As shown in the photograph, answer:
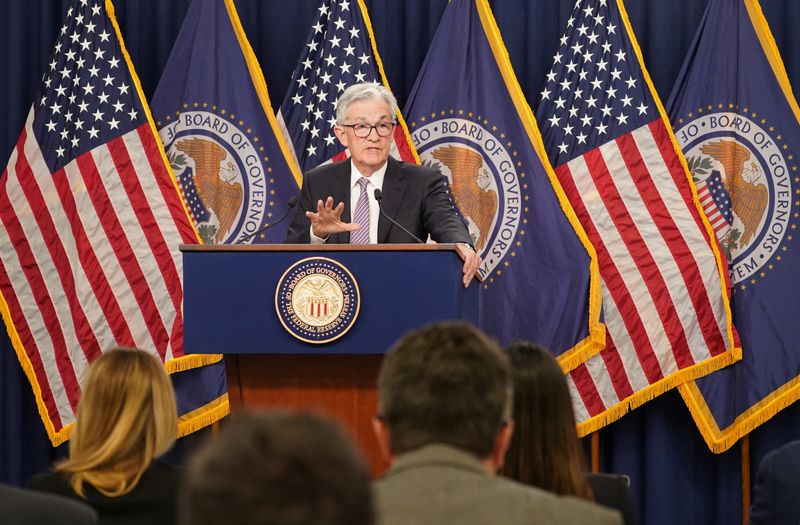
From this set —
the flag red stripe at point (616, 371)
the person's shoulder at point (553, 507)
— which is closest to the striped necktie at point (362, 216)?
the flag red stripe at point (616, 371)

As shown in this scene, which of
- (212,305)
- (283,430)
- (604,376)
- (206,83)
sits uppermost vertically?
(206,83)

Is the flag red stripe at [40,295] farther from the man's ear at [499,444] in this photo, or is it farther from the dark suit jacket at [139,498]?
the man's ear at [499,444]

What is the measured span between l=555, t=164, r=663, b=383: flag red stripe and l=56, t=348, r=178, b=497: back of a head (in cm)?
380

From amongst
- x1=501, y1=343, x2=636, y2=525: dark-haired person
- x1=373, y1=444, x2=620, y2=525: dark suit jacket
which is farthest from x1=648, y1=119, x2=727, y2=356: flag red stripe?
x1=373, y1=444, x2=620, y2=525: dark suit jacket

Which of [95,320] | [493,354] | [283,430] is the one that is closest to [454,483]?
[493,354]

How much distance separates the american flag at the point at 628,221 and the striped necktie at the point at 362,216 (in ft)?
6.56

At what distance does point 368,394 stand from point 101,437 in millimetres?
1384

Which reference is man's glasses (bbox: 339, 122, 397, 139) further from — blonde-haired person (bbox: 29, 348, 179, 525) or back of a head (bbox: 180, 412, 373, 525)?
back of a head (bbox: 180, 412, 373, 525)

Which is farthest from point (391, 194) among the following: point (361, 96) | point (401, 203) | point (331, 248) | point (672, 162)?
point (672, 162)

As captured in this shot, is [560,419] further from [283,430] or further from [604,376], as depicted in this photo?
[604,376]

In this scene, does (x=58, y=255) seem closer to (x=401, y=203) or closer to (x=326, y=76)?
(x=326, y=76)

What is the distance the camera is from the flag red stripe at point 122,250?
608 cm

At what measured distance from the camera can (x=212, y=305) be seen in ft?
12.0

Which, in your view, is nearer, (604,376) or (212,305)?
(212,305)
